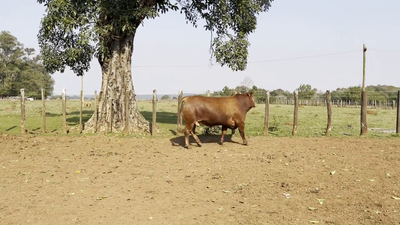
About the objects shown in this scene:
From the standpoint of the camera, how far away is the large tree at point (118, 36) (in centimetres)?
1456

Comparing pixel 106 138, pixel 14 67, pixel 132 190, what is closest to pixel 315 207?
pixel 132 190

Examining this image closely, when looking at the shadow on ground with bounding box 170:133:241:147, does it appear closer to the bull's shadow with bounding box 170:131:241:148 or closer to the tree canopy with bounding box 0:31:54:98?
the bull's shadow with bounding box 170:131:241:148

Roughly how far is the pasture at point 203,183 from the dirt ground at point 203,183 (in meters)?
0.02

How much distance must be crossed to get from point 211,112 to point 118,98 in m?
5.34

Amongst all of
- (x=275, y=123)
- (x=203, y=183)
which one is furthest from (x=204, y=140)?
(x=203, y=183)

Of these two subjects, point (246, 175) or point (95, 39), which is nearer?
point (246, 175)

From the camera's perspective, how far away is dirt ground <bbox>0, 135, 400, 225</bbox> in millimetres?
5504

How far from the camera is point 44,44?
1919cm

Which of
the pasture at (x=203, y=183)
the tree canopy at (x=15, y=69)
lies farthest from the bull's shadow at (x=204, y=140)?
the tree canopy at (x=15, y=69)

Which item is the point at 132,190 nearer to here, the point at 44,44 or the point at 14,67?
the point at 44,44

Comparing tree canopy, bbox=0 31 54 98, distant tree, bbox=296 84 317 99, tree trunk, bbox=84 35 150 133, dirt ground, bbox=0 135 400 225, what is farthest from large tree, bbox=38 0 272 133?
tree canopy, bbox=0 31 54 98

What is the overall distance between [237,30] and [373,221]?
15.2 metres

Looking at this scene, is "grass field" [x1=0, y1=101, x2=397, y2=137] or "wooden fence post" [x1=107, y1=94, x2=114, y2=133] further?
"grass field" [x1=0, y1=101, x2=397, y2=137]

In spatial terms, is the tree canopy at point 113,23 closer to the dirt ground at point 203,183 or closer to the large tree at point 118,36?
the large tree at point 118,36
